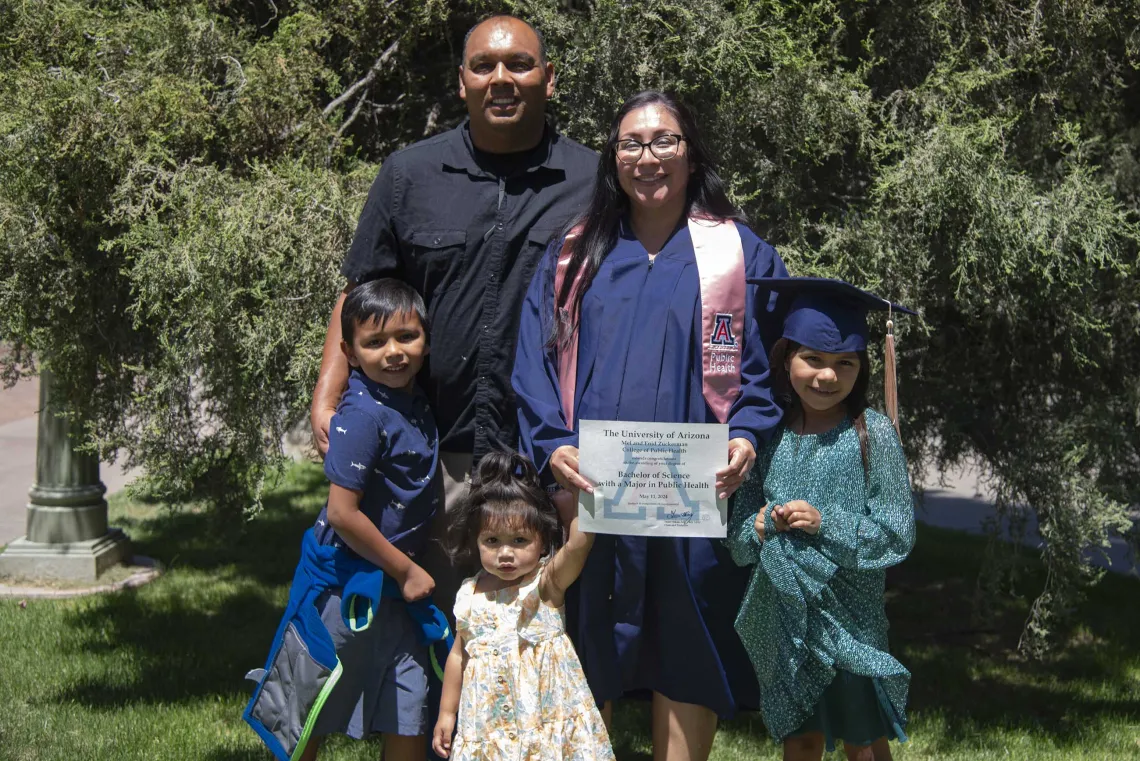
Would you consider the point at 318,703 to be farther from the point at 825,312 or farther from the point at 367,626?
the point at 825,312

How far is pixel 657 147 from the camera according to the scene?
302cm

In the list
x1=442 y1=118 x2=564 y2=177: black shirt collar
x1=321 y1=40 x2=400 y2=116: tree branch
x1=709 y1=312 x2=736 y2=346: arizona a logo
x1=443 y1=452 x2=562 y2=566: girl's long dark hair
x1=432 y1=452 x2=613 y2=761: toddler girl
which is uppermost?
x1=321 y1=40 x2=400 y2=116: tree branch

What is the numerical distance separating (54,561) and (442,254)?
4.49 metres

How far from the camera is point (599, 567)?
3076 mm

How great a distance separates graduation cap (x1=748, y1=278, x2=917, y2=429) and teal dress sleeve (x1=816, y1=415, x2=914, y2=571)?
26 centimetres

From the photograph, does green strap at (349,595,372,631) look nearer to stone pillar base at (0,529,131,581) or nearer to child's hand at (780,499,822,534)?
child's hand at (780,499,822,534)

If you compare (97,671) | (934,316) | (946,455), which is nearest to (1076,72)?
(934,316)

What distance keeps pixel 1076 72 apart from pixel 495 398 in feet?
9.46

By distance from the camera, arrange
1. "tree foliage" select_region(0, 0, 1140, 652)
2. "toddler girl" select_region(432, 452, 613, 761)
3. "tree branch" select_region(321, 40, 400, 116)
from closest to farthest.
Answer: "toddler girl" select_region(432, 452, 613, 761) < "tree foliage" select_region(0, 0, 1140, 652) < "tree branch" select_region(321, 40, 400, 116)

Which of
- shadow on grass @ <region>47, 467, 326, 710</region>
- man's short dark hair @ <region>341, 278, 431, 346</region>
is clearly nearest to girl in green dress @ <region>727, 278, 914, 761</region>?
man's short dark hair @ <region>341, 278, 431, 346</region>

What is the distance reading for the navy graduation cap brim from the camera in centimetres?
304

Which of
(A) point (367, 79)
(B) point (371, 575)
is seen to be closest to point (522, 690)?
(B) point (371, 575)

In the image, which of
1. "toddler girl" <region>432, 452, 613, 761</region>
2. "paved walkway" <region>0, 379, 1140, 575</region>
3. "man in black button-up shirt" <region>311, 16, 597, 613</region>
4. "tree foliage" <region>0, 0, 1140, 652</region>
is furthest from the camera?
"paved walkway" <region>0, 379, 1140, 575</region>

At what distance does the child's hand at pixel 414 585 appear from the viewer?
3178mm
